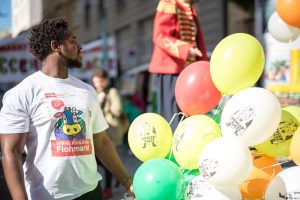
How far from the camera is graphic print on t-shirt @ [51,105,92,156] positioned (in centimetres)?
257

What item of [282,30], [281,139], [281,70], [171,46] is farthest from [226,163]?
[281,70]

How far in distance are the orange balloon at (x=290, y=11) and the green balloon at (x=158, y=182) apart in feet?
4.38

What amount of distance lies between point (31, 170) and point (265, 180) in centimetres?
119

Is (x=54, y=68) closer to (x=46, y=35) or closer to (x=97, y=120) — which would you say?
(x=46, y=35)

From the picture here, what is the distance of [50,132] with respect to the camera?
2.56m

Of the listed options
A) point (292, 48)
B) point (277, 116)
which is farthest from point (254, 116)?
point (292, 48)

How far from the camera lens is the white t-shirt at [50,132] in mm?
2514

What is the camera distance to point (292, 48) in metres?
5.58

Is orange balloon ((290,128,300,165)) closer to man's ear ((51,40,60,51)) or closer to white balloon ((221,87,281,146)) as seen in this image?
white balloon ((221,87,281,146))

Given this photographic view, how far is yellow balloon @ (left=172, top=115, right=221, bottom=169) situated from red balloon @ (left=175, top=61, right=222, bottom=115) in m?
0.15

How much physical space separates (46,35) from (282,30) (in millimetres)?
1972

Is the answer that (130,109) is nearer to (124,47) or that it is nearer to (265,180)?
(265,180)

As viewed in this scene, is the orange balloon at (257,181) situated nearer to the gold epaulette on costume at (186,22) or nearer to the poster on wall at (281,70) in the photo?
the gold epaulette on costume at (186,22)

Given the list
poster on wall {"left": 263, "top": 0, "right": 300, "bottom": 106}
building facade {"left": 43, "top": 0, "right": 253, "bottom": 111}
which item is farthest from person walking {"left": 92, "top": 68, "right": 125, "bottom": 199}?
poster on wall {"left": 263, "top": 0, "right": 300, "bottom": 106}
